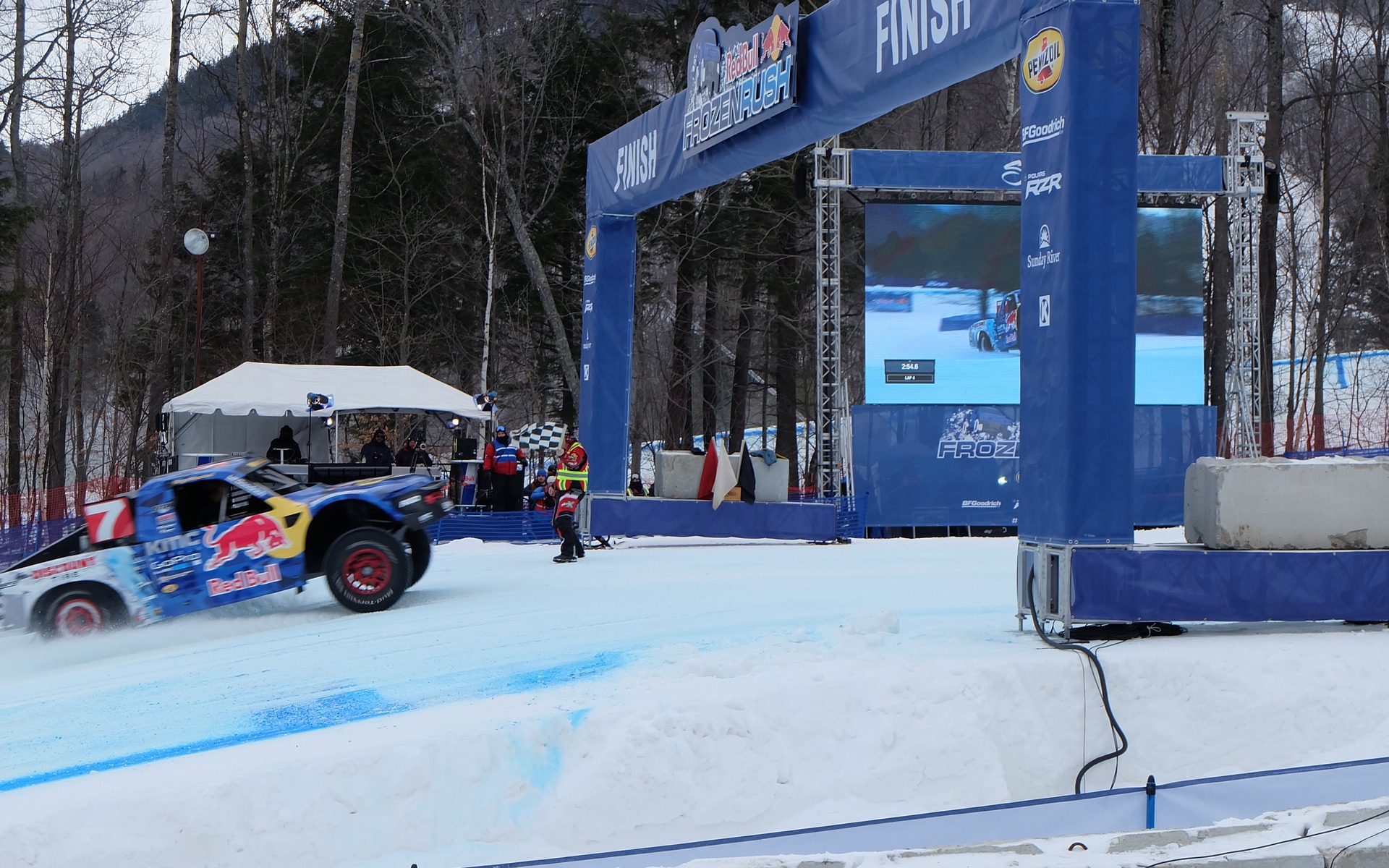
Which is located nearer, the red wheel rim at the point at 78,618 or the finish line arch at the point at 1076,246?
the finish line arch at the point at 1076,246

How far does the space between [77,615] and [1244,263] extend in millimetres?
19654

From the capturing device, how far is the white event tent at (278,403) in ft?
73.0

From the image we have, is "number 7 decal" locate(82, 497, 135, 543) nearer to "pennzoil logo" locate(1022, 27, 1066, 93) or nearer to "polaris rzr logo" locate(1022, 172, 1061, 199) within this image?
"polaris rzr logo" locate(1022, 172, 1061, 199)

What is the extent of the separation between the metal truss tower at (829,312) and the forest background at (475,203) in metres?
9.52

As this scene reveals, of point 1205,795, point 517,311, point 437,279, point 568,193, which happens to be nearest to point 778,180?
point 568,193

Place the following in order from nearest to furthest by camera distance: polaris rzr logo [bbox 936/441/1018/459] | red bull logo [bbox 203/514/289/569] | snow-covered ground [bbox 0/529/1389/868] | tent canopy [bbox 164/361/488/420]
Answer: snow-covered ground [bbox 0/529/1389/868] < red bull logo [bbox 203/514/289/569] < polaris rzr logo [bbox 936/441/1018/459] < tent canopy [bbox 164/361/488/420]

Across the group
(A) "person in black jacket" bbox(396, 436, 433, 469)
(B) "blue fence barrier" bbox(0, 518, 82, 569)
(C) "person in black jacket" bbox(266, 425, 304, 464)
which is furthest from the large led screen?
(B) "blue fence barrier" bbox(0, 518, 82, 569)

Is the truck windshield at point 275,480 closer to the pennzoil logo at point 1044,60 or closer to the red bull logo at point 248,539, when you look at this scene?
the red bull logo at point 248,539

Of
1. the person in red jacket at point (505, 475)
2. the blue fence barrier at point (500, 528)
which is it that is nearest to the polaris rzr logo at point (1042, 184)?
the blue fence barrier at point (500, 528)

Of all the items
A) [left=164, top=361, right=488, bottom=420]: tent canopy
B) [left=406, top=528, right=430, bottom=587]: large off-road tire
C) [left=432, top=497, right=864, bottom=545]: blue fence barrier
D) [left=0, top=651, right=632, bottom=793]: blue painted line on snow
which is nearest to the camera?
[left=0, top=651, right=632, bottom=793]: blue painted line on snow

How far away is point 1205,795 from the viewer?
224 inches

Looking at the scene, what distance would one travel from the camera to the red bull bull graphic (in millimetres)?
12602

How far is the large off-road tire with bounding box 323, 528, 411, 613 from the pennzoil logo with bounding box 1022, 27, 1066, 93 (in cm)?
698

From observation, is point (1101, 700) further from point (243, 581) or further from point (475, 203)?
point (475, 203)
